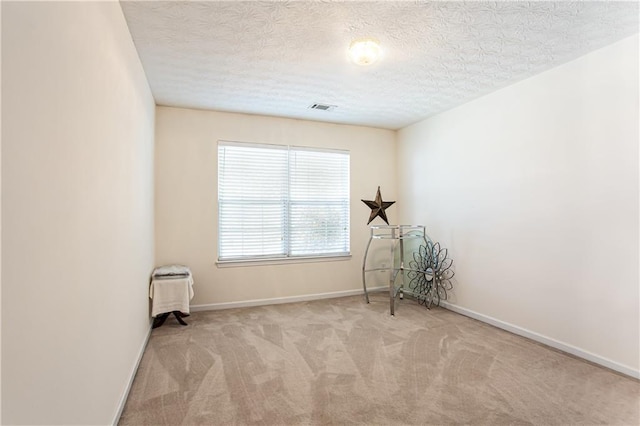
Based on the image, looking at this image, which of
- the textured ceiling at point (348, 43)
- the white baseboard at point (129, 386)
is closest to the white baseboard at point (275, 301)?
the white baseboard at point (129, 386)

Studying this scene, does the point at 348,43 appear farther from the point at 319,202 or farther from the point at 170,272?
the point at 170,272

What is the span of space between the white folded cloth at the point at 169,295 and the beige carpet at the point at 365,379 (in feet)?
0.74

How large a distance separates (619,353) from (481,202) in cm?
180

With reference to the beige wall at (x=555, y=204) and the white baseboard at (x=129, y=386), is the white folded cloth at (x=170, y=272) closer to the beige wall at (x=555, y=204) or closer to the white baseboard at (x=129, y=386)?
the white baseboard at (x=129, y=386)

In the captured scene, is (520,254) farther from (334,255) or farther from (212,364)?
(212,364)

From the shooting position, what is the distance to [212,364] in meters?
2.74

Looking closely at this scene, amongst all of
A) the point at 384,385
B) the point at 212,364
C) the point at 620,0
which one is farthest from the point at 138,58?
the point at 620,0

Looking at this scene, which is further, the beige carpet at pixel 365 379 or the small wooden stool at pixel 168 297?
the small wooden stool at pixel 168 297

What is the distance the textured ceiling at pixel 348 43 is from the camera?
85.9 inches

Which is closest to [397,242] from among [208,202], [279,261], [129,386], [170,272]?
[279,261]

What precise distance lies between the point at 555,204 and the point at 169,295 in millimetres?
3915

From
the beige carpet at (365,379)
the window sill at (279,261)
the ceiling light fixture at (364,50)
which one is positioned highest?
the ceiling light fixture at (364,50)

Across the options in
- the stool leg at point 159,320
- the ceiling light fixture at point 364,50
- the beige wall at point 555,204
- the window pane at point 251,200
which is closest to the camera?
the ceiling light fixture at point 364,50

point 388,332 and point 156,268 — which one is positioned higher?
point 156,268
